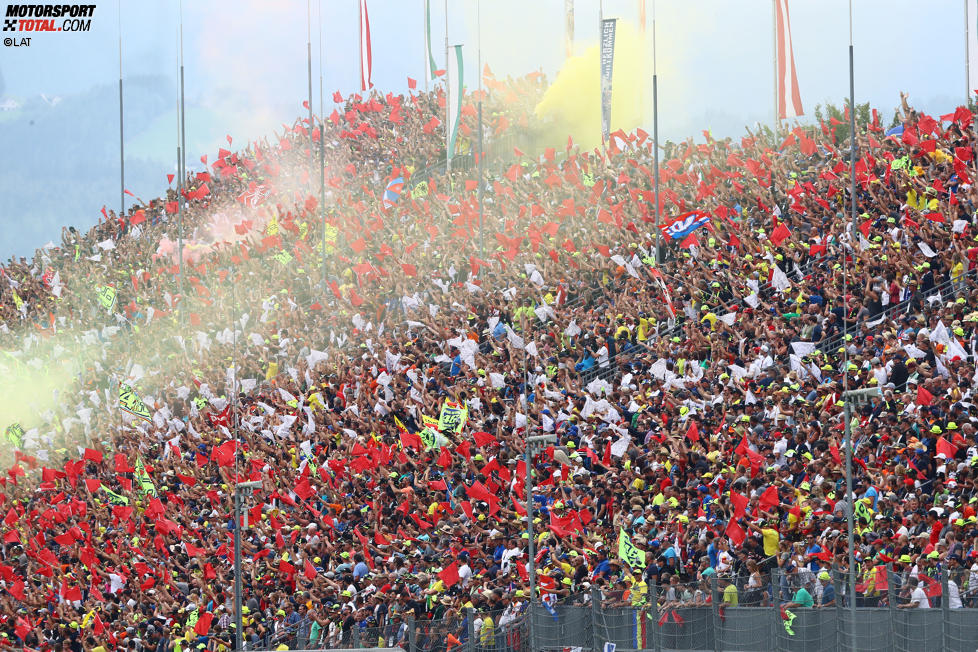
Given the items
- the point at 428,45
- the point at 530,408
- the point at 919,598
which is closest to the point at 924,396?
the point at 919,598

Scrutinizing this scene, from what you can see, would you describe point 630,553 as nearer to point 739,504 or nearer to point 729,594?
point 739,504

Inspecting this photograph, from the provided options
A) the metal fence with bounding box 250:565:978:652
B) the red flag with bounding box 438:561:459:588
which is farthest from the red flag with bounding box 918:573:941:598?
the red flag with bounding box 438:561:459:588

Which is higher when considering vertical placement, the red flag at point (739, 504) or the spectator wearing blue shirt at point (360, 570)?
the red flag at point (739, 504)

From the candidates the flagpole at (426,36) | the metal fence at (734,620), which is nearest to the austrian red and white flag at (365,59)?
the flagpole at (426,36)

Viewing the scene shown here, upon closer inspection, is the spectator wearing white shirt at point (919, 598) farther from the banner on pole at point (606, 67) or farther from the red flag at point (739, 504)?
the banner on pole at point (606, 67)

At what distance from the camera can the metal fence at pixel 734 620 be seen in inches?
664

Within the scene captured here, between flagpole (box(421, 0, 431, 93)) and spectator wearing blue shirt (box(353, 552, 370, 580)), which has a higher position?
flagpole (box(421, 0, 431, 93))

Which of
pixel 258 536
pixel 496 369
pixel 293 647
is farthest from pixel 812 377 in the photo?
pixel 258 536

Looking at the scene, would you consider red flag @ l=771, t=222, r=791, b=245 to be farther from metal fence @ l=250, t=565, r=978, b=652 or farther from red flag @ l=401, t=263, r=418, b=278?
red flag @ l=401, t=263, r=418, b=278

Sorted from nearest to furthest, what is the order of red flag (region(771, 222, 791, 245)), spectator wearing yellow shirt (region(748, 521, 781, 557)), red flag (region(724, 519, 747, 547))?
spectator wearing yellow shirt (region(748, 521, 781, 557)) → red flag (region(724, 519, 747, 547)) → red flag (region(771, 222, 791, 245))

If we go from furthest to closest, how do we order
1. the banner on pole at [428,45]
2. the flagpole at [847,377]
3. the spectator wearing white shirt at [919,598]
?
1. the banner on pole at [428,45]
2. the flagpole at [847,377]
3. the spectator wearing white shirt at [919,598]

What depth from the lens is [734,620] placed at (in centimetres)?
1895

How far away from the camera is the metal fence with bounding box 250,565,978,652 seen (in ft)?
55.3

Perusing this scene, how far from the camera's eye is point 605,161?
36750 millimetres
